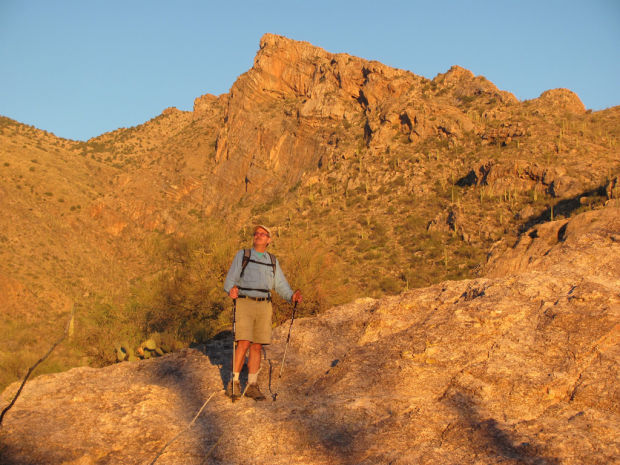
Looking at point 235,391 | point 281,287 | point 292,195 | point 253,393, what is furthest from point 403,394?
point 292,195

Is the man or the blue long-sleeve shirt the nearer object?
the man

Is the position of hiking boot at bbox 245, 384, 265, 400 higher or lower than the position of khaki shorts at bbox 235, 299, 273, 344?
lower

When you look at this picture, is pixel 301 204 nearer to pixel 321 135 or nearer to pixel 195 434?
pixel 321 135

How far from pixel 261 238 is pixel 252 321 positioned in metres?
0.95

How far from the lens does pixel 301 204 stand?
125 feet

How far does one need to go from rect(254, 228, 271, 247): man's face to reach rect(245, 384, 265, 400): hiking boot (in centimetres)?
156

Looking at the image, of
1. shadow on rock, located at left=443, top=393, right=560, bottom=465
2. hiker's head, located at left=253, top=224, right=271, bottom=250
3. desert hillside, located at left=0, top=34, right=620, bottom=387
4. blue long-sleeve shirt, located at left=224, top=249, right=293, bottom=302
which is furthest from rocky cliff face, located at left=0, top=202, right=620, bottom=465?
desert hillside, located at left=0, top=34, right=620, bottom=387

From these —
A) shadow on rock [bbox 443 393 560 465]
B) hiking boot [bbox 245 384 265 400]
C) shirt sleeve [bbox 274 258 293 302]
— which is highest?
shirt sleeve [bbox 274 258 293 302]

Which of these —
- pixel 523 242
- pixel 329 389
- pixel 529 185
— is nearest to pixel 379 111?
pixel 529 185

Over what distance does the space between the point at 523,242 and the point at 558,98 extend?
36.4m

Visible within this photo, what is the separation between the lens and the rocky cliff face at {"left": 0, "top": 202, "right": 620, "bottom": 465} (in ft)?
12.3

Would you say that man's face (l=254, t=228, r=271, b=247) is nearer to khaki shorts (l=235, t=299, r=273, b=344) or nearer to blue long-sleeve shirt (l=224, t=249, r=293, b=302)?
blue long-sleeve shirt (l=224, t=249, r=293, b=302)

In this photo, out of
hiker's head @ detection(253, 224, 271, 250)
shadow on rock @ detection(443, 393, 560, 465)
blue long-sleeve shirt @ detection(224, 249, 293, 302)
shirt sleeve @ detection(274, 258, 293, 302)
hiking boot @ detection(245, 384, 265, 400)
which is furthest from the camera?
shirt sleeve @ detection(274, 258, 293, 302)

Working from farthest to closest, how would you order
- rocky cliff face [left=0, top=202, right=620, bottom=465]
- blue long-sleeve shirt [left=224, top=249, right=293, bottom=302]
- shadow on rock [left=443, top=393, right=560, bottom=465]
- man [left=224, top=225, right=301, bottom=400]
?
blue long-sleeve shirt [left=224, top=249, right=293, bottom=302]
man [left=224, top=225, right=301, bottom=400]
rocky cliff face [left=0, top=202, right=620, bottom=465]
shadow on rock [left=443, top=393, right=560, bottom=465]
